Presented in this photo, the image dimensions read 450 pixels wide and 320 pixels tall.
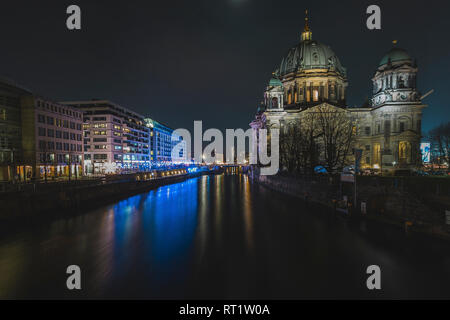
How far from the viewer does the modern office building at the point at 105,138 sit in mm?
82250

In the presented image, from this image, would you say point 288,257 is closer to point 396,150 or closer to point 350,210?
point 350,210

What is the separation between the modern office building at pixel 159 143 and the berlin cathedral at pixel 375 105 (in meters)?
79.7

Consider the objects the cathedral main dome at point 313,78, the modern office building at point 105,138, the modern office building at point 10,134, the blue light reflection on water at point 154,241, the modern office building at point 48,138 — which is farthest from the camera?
the modern office building at point 105,138

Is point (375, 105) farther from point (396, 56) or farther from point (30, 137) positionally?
point (30, 137)

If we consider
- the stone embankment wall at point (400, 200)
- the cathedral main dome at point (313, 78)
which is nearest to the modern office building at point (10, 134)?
the stone embankment wall at point (400, 200)

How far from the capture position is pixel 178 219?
25.5 m

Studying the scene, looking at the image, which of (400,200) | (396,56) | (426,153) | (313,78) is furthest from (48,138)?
(426,153)

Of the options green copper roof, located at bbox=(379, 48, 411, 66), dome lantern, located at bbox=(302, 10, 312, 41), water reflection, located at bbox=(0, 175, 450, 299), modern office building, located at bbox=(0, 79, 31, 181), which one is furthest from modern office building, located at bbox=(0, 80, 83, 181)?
dome lantern, located at bbox=(302, 10, 312, 41)

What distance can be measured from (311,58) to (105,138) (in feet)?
271

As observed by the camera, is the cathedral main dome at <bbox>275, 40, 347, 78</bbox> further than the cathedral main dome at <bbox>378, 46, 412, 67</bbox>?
Yes

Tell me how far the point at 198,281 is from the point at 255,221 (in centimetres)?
1336

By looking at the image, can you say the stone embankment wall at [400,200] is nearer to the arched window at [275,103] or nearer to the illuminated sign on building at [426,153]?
the arched window at [275,103]

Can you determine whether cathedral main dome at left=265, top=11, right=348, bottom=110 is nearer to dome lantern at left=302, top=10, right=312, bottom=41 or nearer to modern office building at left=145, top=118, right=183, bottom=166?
dome lantern at left=302, top=10, right=312, bottom=41

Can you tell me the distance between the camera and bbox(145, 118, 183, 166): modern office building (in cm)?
12900
